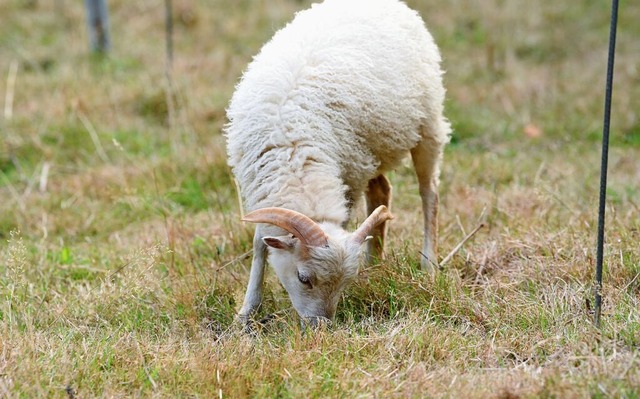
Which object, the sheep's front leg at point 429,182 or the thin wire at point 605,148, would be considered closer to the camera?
the thin wire at point 605,148

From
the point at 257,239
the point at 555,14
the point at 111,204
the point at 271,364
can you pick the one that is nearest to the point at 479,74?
the point at 555,14

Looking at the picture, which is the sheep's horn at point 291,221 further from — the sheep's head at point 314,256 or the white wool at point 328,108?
the white wool at point 328,108

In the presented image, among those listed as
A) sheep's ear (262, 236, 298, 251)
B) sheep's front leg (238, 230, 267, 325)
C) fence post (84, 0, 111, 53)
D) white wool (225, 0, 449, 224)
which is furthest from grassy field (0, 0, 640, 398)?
white wool (225, 0, 449, 224)

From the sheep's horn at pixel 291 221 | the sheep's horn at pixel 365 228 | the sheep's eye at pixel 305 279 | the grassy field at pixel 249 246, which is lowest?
the grassy field at pixel 249 246

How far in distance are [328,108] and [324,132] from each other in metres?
0.14

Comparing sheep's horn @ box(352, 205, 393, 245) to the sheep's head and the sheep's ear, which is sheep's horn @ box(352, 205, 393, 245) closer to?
the sheep's head

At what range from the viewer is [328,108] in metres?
4.24

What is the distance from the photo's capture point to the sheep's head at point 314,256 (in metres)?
3.81

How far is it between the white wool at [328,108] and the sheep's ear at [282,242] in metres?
0.15

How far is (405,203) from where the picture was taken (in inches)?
237

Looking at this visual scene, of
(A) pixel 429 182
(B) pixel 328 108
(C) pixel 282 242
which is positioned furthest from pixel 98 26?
(C) pixel 282 242

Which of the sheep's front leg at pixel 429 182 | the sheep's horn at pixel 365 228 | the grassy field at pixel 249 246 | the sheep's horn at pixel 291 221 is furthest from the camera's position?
the sheep's front leg at pixel 429 182

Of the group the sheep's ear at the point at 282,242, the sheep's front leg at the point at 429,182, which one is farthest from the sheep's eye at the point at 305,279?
the sheep's front leg at the point at 429,182

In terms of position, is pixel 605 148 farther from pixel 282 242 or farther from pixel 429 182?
pixel 429 182
